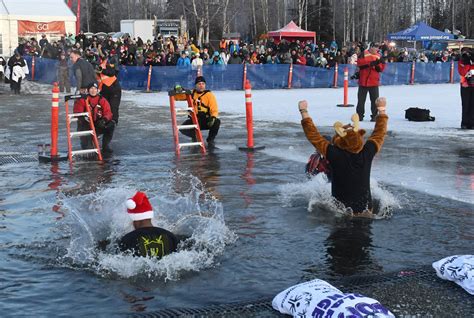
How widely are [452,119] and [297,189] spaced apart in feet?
32.0

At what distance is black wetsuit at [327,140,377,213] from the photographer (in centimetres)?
780

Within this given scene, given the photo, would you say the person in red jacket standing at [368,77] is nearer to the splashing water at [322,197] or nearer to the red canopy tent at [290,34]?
the splashing water at [322,197]

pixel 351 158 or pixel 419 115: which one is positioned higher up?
pixel 351 158

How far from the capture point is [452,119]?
18125 mm

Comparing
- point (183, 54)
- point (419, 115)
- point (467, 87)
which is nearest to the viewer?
point (467, 87)

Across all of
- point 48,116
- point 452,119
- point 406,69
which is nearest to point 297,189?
point 452,119

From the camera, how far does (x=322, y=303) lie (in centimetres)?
500

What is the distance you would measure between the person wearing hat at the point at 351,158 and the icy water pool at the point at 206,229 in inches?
8.7

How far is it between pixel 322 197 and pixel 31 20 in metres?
33.6

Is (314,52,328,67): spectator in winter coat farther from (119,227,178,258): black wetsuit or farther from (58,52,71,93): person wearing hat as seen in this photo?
(119,227,178,258): black wetsuit

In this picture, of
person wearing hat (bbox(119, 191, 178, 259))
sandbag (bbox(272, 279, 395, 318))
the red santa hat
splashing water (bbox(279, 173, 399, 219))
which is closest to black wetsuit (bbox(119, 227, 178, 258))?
person wearing hat (bbox(119, 191, 178, 259))

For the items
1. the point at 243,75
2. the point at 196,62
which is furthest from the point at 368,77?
the point at 196,62

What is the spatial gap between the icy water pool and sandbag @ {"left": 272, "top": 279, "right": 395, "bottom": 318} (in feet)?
1.67

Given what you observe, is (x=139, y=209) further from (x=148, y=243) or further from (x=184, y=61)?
(x=184, y=61)
